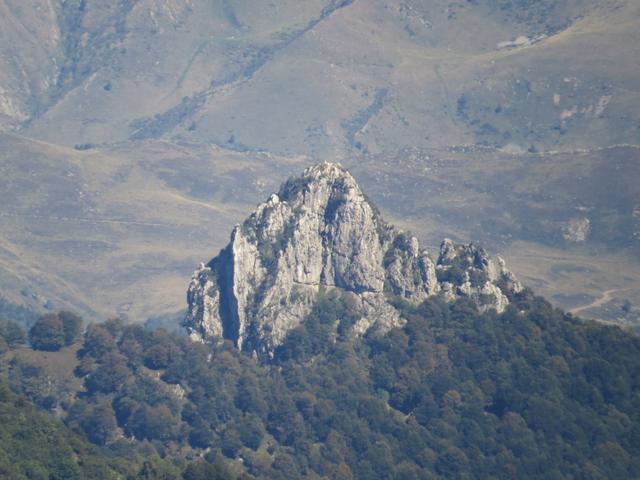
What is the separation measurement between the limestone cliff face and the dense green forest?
6.16 ft

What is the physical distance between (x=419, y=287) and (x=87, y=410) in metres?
38.5

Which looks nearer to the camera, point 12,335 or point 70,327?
point 70,327

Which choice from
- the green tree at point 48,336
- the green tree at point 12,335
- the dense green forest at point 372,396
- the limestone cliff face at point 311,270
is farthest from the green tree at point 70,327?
the limestone cliff face at point 311,270

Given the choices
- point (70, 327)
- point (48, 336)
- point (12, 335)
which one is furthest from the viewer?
point (12, 335)

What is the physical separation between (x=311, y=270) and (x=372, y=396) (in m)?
16.0

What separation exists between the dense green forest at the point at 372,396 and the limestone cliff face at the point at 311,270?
1878 mm

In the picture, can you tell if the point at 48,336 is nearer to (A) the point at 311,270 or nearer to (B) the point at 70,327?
(B) the point at 70,327

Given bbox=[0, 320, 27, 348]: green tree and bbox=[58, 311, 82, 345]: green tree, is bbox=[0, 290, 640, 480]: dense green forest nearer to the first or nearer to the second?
bbox=[58, 311, 82, 345]: green tree

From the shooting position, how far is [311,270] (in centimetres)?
17362

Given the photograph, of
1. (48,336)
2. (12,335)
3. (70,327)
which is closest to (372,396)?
(70,327)

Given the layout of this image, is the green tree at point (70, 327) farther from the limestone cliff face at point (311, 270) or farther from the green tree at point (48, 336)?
the limestone cliff face at point (311, 270)

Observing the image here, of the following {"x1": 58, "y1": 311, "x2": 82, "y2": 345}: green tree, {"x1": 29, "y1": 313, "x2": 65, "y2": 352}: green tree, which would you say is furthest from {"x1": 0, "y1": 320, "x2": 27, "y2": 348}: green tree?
{"x1": 58, "y1": 311, "x2": 82, "y2": 345}: green tree

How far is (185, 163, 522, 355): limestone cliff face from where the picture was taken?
170125 mm

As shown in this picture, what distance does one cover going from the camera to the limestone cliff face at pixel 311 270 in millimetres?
170125
